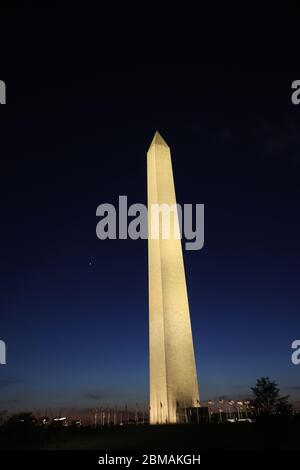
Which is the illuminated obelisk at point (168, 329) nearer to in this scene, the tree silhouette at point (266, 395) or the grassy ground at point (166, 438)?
the grassy ground at point (166, 438)

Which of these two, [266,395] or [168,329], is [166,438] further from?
[266,395]

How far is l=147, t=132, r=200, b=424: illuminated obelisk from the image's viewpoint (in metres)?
Answer: 24.8

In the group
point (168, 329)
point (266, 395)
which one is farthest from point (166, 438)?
point (266, 395)

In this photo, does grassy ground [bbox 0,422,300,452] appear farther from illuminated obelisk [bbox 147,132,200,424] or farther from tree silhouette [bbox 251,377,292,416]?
tree silhouette [bbox 251,377,292,416]

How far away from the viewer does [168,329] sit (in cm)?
2564

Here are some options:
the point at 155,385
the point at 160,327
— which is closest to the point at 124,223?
the point at 160,327

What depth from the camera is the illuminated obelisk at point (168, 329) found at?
2477cm

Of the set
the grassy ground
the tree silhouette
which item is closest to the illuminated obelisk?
the grassy ground

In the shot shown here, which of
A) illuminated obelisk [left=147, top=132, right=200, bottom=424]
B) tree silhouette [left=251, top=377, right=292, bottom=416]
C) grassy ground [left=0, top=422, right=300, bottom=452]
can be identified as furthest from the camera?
tree silhouette [left=251, top=377, right=292, bottom=416]

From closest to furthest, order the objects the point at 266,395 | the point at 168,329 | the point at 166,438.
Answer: the point at 166,438 → the point at 168,329 → the point at 266,395

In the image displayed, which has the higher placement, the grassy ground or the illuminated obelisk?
the illuminated obelisk

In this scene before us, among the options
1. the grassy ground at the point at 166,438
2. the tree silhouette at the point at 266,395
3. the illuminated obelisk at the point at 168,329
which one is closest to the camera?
the grassy ground at the point at 166,438

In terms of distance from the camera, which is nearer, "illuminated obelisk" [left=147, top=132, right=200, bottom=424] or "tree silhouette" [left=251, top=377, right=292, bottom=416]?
"illuminated obelisk" [left=147, top=132, right=200, bottom=424]

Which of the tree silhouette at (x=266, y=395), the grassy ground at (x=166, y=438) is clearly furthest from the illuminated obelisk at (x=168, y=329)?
the tree silhouette at (x=266, y=395)
